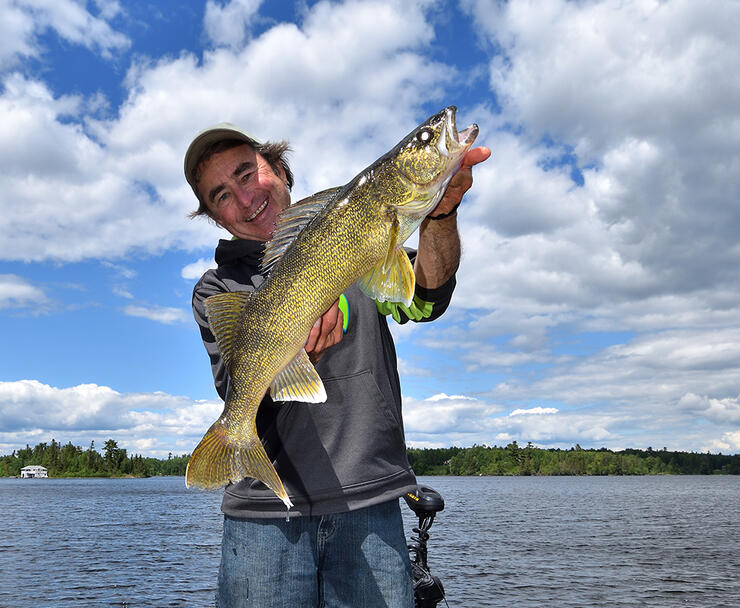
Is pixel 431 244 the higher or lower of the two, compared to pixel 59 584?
higher

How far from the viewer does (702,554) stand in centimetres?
2908

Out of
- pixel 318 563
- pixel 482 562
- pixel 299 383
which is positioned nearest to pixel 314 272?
pixel 299 383

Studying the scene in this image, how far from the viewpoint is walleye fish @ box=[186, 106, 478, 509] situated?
288 cm

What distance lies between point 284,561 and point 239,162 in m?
2.79

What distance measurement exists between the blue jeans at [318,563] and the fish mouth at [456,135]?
2.15 meters

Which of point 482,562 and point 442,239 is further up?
point 442,239

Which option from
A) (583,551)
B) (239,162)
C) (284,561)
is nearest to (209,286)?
(239,162)

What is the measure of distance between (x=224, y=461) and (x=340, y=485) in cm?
70

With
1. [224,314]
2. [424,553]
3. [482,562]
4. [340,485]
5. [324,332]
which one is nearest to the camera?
[324,332]

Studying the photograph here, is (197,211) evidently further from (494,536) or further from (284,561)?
(494,536)

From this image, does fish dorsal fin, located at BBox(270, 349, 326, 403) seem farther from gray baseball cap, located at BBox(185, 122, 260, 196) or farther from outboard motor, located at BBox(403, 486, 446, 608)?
outboard motor, located at BBox(403, 486, 446, 608)

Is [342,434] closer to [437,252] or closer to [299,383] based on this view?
[299,383]

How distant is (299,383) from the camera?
307 centimetres

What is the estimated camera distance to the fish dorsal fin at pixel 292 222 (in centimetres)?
318
